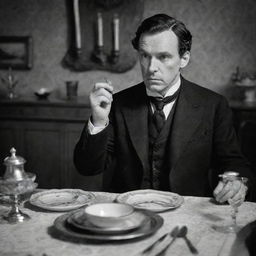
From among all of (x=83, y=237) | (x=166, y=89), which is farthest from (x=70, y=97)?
(x=83, y=237)

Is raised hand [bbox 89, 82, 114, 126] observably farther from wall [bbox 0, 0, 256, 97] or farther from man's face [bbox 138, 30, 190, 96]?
wall [bbox 0, 0, 256, 97]

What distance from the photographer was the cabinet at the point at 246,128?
151 inches

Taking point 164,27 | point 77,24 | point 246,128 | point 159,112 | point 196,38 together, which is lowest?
point 246,128

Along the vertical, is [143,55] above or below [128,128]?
above

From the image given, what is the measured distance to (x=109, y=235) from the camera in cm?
134

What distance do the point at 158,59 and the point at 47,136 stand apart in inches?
90.4

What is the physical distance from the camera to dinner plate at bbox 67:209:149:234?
4.41 ft

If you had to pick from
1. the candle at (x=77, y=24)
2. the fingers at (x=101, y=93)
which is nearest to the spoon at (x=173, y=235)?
the fingers at (x=101, y=93)

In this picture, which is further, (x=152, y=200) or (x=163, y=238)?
(x=152, y=200)

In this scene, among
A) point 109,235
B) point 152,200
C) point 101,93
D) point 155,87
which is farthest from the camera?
point 155,87

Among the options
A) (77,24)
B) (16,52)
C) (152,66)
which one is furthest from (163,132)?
(16,52)

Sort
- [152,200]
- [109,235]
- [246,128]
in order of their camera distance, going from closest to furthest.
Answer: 1. [109,235]
2. [152,200]
3. [246,128]

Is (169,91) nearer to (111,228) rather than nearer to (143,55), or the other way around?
(143,55)

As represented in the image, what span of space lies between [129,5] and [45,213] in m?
3.24
